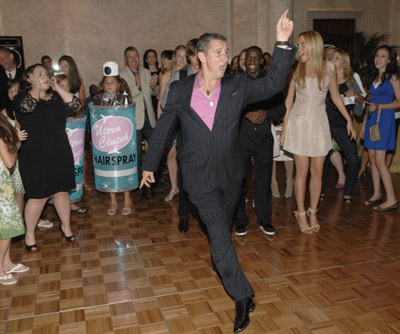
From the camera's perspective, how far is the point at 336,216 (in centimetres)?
481

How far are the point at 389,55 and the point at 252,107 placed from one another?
1844 mm

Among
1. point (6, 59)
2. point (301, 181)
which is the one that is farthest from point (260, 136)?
point (6, 59)

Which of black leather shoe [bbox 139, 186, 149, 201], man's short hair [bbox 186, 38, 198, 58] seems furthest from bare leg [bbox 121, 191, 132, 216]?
man's short hair [bbox 186, 38, 198, 58]

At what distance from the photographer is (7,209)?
3.33 metres

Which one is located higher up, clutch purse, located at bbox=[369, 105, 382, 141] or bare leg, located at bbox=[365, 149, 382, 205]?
clutch purse, located at bbox=[369, 105, 382, 141]

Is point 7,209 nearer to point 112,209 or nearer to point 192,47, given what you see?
point 112,209

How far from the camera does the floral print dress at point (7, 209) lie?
3299 millimetres

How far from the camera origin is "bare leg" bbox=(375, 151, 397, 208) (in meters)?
4.91

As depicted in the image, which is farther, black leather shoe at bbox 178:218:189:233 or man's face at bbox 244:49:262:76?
black leather shoe at bbox 178:218:189:233

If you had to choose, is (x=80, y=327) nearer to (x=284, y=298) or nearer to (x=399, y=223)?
(x=284, y=298)

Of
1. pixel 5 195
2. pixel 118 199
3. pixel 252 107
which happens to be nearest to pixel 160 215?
pixel 118 199

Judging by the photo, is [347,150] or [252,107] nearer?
[252,107]

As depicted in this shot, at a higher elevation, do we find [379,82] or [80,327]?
[379,82]

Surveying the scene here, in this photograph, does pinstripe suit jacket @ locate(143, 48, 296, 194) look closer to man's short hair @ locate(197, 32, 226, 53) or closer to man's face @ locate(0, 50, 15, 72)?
man's short hair @ locate(197, 32, 226, 53)
